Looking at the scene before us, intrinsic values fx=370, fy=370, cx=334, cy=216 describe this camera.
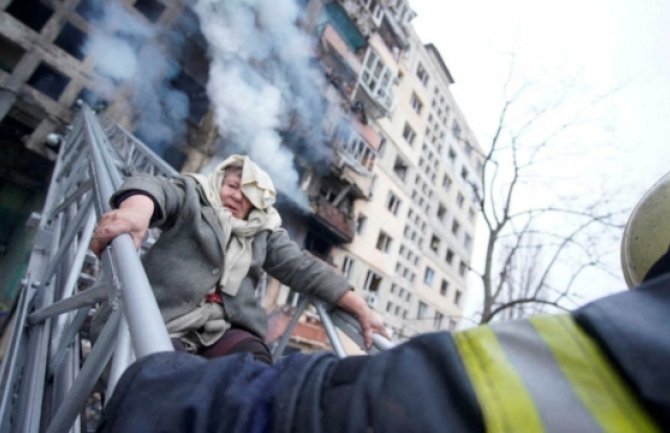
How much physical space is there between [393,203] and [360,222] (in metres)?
3.51

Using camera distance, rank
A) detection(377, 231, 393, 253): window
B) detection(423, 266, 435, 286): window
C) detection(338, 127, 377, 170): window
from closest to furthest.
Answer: detection(338, 127, 377, 170): window, detection(377, 231, 393, 253): window, detection(423, 266, 435, 286): window

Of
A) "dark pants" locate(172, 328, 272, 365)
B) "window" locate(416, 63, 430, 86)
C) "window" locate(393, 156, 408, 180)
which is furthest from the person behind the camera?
"window" locate(416, 63, 430, 86)

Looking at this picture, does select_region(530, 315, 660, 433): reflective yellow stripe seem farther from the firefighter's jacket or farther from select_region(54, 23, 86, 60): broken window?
select_region(54, 23, 86, 60): broken window

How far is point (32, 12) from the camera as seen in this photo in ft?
33.8

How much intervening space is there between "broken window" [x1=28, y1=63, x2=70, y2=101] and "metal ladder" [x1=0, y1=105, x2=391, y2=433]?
8.95 meters

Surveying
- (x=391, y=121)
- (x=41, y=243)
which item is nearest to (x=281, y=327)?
(x=41, y=243)

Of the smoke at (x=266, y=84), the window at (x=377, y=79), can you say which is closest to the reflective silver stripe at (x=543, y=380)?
the smoke at (x=266, y=84)

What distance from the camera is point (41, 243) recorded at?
3.25 meters

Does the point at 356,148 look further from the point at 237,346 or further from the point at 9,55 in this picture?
the point at 237,346

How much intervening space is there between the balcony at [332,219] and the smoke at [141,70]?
6.22 m

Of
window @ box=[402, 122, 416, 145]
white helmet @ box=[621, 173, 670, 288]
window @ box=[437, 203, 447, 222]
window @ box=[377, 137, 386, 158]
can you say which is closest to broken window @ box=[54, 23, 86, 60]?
white helmet @ box=[621, 173, 670, 288]

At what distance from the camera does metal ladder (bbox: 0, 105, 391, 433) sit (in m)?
0.91

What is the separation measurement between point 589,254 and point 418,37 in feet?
68.7

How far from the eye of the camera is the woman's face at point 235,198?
6.99 ft
